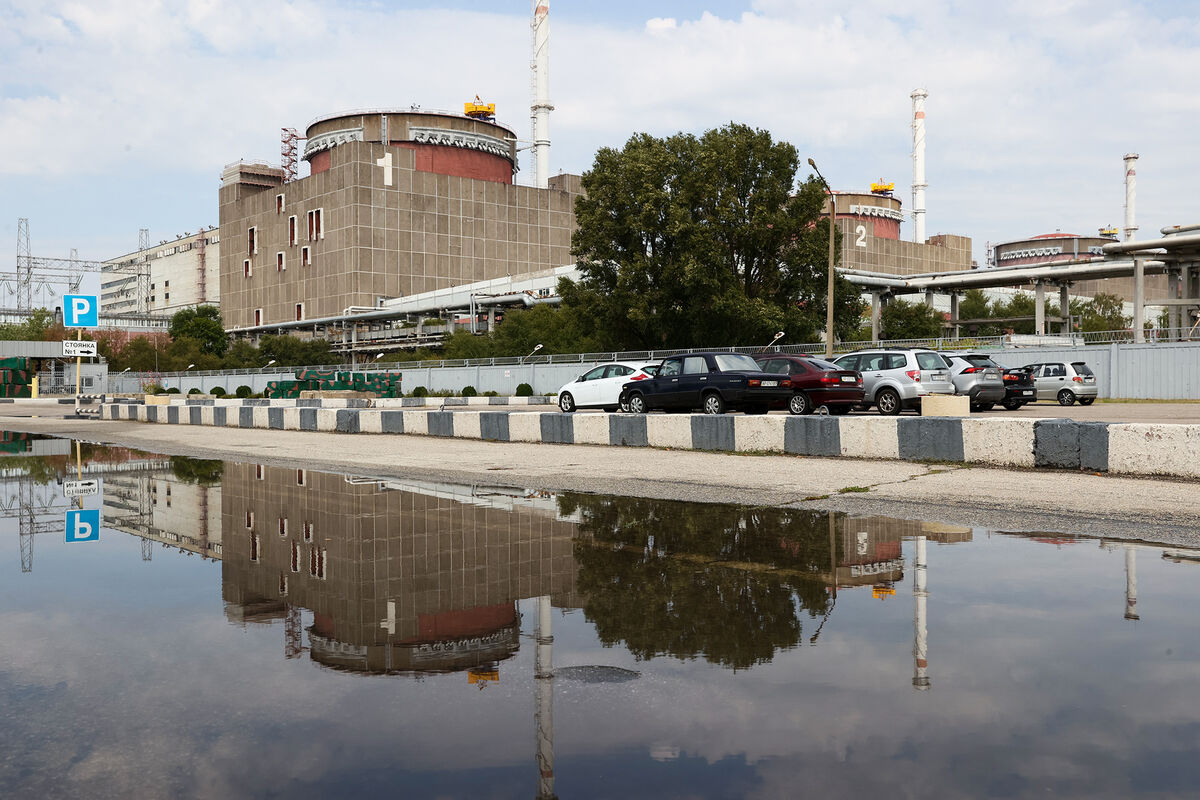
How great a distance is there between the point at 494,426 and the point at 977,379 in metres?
13.8

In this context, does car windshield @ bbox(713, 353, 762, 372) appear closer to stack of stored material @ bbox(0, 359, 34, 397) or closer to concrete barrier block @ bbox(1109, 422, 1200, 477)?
concrete barrier block @ bbox(1109, 422, 1200, 477)

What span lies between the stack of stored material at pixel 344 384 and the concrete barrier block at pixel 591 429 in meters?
41.5

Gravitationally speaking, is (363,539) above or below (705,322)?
below

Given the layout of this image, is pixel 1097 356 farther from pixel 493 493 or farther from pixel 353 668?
pixel 353 668

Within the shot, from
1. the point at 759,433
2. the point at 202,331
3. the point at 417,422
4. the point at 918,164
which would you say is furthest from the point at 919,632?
the point at 918,164

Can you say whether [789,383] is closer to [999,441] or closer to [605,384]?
[605,384]

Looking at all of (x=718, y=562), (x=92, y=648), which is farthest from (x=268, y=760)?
(x=718, y=562)

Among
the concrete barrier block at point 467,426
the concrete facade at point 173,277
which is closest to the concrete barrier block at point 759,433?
the concrete barrier block at point 467,426

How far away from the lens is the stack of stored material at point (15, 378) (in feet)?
253

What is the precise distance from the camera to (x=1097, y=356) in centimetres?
4128

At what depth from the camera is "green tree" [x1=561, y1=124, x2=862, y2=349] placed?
168 ft

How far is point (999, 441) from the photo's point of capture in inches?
504

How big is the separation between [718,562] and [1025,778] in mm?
3604

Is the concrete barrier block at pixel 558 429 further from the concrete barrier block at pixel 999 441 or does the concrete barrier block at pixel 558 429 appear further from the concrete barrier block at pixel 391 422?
the concrete barrier block at pixel 999 441
